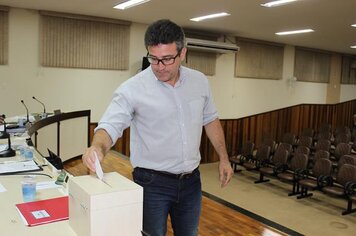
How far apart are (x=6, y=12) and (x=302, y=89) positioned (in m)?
8.93

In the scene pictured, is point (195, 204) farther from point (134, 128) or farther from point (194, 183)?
point (134, 128)

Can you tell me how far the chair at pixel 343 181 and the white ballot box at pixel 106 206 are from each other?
4800 millimetres

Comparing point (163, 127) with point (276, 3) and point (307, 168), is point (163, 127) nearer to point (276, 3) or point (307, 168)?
point (276, 3)

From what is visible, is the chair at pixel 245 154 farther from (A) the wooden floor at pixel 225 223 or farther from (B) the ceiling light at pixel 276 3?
(B) the ceiling light at pixel 276 3

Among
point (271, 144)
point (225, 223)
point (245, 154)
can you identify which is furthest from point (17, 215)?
point (271, 144)

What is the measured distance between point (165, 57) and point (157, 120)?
31cm

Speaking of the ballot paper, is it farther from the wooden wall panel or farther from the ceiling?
the wooden wall panel

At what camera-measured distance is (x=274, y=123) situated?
35.7 feet

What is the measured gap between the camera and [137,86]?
1.73 metres

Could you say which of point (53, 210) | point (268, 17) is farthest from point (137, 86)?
point (268, 17)

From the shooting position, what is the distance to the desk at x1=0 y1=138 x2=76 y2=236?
156cm

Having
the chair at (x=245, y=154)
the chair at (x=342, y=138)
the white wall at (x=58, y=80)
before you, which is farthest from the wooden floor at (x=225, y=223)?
the chair at (x=342, y=138)

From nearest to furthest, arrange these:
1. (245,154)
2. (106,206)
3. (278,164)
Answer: (106,206)
(278,164)
(245,154)

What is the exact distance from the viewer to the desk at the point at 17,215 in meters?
1.56
